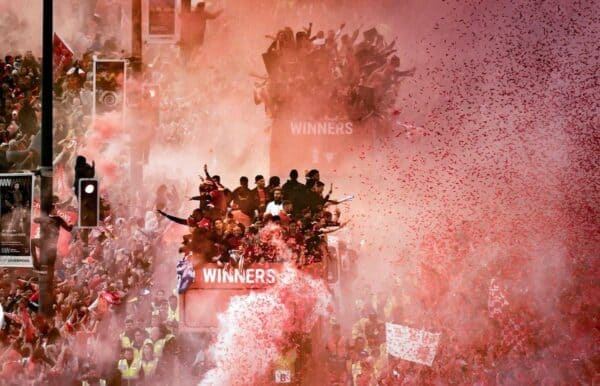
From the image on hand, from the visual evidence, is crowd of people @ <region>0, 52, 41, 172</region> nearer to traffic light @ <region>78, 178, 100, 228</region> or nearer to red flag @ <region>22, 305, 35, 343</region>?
traffic light @ <region>78, 178, 100, 228</region>

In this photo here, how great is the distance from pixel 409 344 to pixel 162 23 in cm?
491

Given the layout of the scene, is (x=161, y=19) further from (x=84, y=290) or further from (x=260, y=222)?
(x=84, y=290)

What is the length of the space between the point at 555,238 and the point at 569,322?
3.30 ft

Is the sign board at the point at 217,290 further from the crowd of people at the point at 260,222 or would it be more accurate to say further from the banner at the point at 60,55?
the banner at the point at 60,55

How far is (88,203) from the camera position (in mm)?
8273

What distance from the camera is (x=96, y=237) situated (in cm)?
890

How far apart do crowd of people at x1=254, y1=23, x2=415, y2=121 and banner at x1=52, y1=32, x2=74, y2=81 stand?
2450mm

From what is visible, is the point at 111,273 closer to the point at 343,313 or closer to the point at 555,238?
the point at 343,313

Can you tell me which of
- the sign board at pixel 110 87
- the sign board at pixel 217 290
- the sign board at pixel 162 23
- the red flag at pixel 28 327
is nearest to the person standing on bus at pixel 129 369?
the sign board at pixel 217 290

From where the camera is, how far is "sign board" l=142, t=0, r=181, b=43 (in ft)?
29.0

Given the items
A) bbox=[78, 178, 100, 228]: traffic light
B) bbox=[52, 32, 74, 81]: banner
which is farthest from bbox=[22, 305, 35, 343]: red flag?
bbox=[52, 32, 74, 81]: banner

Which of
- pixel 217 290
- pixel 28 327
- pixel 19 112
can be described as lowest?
pixel 28 327

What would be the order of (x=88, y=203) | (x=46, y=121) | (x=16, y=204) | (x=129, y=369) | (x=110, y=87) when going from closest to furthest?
1. (x=46, y=121)
2. (x=88, y=203)
3. (x=129, y=369)
4. (x=110, y=87)
5. (x=16, y=204)

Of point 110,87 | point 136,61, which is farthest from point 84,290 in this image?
point 136,61
